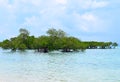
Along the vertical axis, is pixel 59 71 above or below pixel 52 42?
below

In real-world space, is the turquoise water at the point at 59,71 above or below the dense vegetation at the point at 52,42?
below

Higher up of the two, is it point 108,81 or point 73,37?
point 73,37

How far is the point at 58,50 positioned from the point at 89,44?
6856 centimetres

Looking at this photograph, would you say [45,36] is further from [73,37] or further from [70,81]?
[70,81]

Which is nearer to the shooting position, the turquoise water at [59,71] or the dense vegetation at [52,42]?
the turquoise water at [59,71]

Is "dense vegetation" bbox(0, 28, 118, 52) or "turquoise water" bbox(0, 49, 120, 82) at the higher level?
"dense vegetation" bbox(0, 28, 118, 52)

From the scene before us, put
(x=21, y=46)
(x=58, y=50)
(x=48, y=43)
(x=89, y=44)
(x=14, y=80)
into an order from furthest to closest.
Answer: (x=89, y=44)
(x=21, y=46)
(x=58, y=50)
(x=48, y=43)
(x=14, y=80)

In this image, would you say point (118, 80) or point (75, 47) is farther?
point (75, 47)

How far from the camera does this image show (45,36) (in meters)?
111

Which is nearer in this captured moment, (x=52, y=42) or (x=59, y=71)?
(x=59, y=71)

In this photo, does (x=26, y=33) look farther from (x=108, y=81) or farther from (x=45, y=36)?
(x=108, y=81)

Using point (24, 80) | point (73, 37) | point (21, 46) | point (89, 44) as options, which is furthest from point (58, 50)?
point (24, 80)

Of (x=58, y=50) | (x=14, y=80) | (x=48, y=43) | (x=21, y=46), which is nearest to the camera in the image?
(x=14, y=80)

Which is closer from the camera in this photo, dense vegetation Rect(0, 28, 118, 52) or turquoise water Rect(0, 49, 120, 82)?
turquoise water Rect(0, 49, 120, 82)
